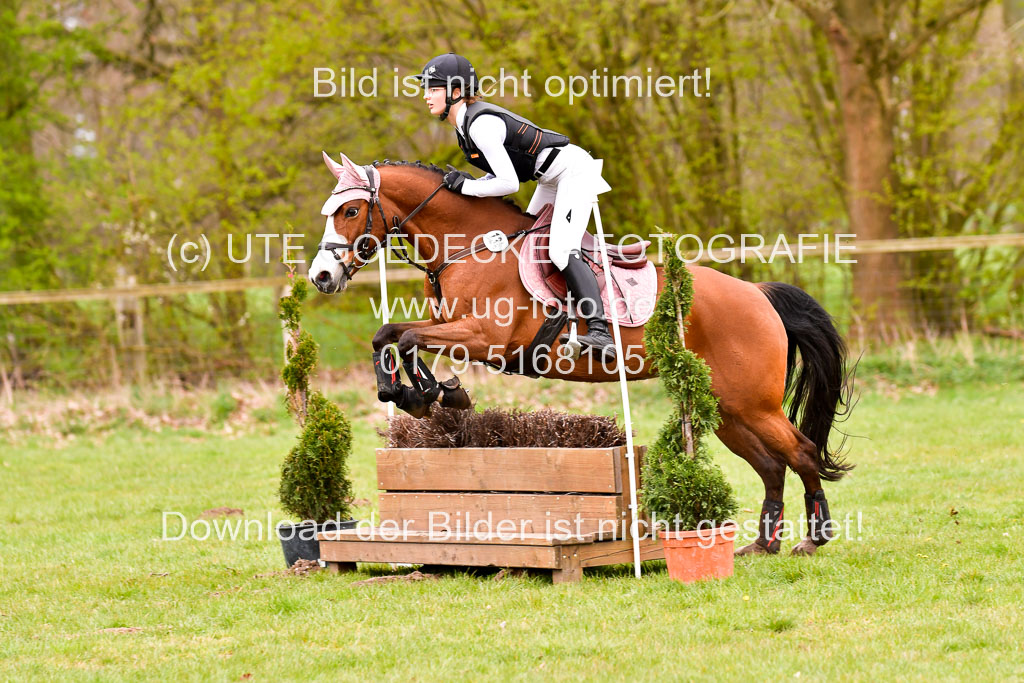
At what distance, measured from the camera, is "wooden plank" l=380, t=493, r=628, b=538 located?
4.74m

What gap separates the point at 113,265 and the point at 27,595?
10.4 meters

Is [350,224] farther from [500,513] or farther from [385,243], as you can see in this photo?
[500,513]

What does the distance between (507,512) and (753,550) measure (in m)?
1.32

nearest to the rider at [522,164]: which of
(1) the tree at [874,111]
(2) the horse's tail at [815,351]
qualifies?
(2) the horse's tail at [815,351]

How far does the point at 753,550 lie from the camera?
17.0 feet

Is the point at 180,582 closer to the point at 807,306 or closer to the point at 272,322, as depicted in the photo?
the point at 807,306

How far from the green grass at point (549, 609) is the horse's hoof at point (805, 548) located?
0.06 metres

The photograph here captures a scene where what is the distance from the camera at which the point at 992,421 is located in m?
9.11

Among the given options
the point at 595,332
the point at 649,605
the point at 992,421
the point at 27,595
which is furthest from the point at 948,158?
the point at 27,595

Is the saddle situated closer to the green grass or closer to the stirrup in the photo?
the stirrup

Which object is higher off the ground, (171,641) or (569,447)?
(569,447)

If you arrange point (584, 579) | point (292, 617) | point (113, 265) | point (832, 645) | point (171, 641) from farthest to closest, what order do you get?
point (113, 265) < point (584, 579) < point (292, 617) < point (171, 641) < point (832, 645)

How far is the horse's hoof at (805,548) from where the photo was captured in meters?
5.08

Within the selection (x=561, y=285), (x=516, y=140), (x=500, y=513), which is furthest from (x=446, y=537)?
(x=516, y=140)
